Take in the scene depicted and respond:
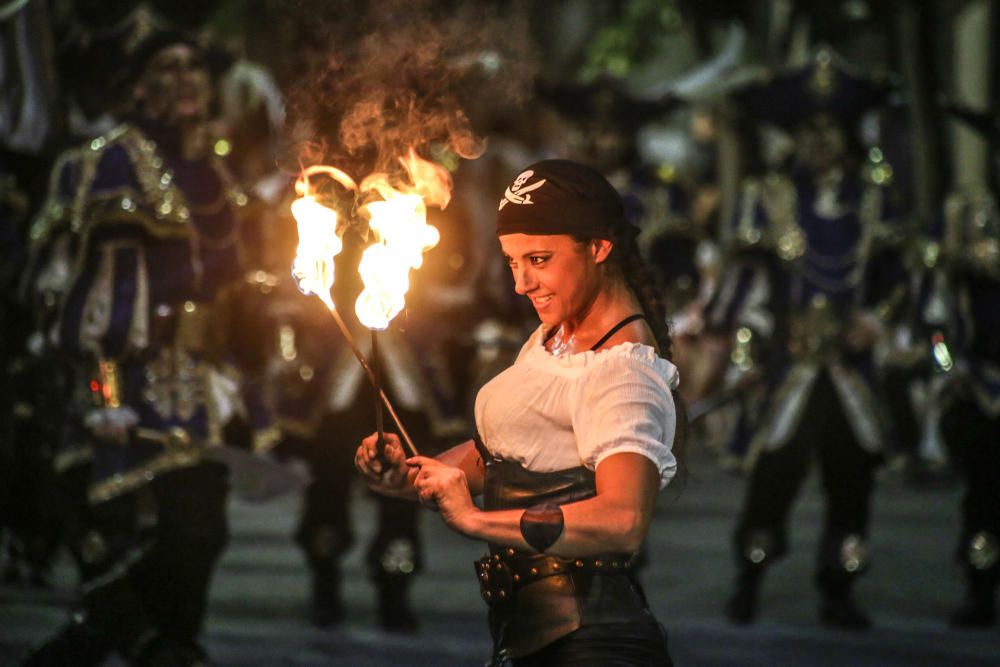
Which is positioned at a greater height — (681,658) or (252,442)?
(252,442)

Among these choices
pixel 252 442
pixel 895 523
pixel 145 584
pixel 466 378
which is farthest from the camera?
pixel 895 523

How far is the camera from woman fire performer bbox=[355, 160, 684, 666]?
3.71 meters

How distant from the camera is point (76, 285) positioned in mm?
6648

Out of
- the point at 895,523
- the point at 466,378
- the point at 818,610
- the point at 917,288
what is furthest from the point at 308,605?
the point at 895,523

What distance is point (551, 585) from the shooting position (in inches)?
155

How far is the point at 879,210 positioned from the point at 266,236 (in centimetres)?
280

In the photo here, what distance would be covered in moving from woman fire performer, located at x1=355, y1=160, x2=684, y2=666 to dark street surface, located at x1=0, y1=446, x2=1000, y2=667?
11.8 ft

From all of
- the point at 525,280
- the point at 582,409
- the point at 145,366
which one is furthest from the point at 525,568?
the point at 145,366

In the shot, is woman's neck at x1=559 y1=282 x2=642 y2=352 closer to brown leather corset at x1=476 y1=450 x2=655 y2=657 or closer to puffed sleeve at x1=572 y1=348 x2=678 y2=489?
puffed sleeve at x1=572 y1=348 x2=678 y2=489

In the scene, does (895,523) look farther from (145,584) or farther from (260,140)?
(145,584)

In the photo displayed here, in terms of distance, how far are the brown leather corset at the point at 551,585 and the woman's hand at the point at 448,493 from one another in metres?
0.18

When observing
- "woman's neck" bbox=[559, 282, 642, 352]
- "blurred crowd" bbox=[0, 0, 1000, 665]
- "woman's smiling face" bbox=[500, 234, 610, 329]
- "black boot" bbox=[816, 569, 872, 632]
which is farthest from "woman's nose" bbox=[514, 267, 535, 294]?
"black boot" bbox=[816, 569, 872, 632]

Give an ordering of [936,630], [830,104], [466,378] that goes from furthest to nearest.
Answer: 1. [466,378]
2. [830,104]
3. [936,630]

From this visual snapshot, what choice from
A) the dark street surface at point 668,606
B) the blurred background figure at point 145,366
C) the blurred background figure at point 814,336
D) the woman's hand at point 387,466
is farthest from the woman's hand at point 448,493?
the blurred background figure at point 814,336
